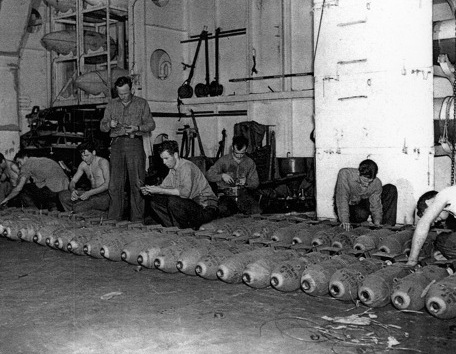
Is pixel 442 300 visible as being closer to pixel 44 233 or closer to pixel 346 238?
pixel 346 238

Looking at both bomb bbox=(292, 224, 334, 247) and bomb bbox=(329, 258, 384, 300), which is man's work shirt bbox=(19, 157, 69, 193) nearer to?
bomb bbox=(292, 224, 334, 247)

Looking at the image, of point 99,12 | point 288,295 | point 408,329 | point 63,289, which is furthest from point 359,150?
point 99,12

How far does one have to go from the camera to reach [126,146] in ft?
25.4

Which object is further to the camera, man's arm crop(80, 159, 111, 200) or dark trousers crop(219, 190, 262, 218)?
man's arm crop(80, 159, 111, 200)

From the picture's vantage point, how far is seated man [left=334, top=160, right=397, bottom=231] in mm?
6781

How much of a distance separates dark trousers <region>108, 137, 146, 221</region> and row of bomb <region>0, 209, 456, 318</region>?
47 cm

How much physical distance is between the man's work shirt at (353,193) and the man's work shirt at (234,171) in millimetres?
1597

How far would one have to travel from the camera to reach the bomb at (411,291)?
431 cm

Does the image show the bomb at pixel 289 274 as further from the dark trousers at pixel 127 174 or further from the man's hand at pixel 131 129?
the man's hand at pixel 131 129

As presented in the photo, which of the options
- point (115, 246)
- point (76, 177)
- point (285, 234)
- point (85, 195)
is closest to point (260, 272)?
point (285, 234)

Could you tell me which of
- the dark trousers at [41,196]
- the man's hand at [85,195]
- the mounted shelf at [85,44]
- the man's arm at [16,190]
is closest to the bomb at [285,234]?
the man's hand at [85,195]

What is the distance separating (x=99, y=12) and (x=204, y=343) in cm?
986

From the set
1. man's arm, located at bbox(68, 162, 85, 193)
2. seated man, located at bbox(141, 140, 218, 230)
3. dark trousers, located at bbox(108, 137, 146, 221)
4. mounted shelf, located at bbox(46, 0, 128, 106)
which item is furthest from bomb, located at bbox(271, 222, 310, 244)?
mounted shelf, located at bbox(46, 0, 128, 106)

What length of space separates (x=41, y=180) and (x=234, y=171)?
323cm
